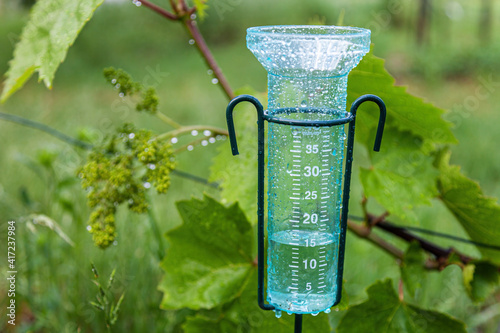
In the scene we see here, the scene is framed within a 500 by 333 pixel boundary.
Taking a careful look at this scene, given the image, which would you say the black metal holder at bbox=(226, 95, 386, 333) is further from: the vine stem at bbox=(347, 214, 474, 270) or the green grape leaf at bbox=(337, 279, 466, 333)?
the vine stem at bbox=(347, 214, 474, 270)

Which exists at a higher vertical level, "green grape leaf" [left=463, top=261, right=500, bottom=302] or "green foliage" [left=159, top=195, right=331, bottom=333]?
"green foliage" [left=159, top=195, right=331, bottom=333]

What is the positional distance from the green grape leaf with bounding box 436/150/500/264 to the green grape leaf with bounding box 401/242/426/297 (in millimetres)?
135

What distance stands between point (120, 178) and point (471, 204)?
0.76 meters

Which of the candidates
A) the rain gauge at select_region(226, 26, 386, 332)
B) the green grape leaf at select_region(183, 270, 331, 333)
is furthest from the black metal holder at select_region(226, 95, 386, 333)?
A: the green grape leaf at select_region(183, 270, 331, 333)

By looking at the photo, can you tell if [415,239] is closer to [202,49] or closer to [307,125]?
[307,125]

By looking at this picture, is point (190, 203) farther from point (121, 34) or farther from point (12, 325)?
point (121, 34)

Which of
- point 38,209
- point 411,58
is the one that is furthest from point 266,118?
point 411,58

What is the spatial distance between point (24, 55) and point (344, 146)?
25.8 inches

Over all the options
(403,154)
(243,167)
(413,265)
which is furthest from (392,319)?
(243,167)

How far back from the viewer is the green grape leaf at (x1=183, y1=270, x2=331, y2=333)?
107 cm

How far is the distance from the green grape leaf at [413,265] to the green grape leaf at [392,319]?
0.06 meters

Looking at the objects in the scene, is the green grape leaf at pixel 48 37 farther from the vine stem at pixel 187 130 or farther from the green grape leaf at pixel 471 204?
the green grape leaf at pixel 471 204

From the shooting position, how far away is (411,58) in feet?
17.9

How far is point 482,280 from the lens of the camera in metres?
1.21
